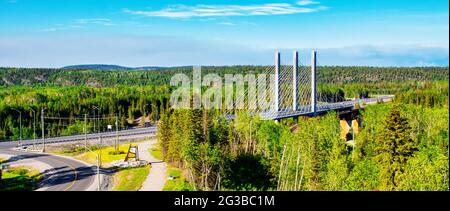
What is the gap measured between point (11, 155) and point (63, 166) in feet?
23.7

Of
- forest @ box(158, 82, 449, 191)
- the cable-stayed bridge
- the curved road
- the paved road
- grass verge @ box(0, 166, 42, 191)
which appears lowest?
grass verge @ box(0, 166, 42, 191)

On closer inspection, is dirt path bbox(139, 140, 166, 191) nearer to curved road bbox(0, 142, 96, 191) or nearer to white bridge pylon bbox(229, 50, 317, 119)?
curved road bbox(0, 142, 96, 191)

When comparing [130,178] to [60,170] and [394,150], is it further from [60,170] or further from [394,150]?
[394,150]

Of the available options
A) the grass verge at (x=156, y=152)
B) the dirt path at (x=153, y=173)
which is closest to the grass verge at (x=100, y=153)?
the dirt path at (x=153, y=173)

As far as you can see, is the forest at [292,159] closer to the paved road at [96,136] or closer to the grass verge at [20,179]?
the grass verge at [20,179]

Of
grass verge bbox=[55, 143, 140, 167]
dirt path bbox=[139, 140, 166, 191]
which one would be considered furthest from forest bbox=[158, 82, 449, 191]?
grass verge bbox=[55, 143, 140, 167]

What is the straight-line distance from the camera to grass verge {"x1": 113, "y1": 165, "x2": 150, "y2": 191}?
85.3ft

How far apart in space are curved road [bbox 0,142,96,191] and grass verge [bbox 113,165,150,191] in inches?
59.3

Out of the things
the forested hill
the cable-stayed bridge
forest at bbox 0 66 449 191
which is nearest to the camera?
forest at bbox 0 66 449 191

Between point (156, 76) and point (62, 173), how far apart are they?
11330cm

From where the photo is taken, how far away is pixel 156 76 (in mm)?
142625

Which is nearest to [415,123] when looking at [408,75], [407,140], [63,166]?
[407,140]
